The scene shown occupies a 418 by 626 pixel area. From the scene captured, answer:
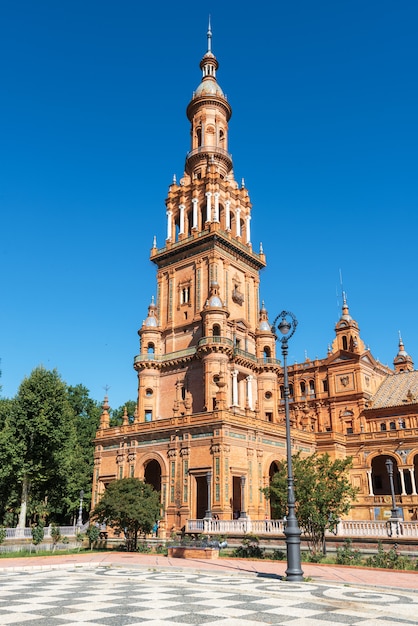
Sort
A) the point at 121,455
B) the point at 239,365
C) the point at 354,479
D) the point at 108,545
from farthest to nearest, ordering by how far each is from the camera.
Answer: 1. the point at 354,479
2. the point at 239,365
3. the point at 121,455
4. the point at 108,545

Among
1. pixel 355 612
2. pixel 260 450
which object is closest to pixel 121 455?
pixel 260 450

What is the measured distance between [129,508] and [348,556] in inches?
466

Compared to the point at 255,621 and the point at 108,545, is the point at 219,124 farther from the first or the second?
the point at 255,621

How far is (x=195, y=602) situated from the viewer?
12414mm

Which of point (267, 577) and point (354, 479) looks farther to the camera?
point (354, 479)

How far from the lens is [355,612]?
11.0 metres

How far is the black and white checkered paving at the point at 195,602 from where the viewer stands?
1022 centimetres

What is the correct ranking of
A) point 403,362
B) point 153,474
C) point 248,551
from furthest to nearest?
point 403,362 → point 153,474 → point 248,551

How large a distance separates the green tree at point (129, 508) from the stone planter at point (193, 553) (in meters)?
3.83

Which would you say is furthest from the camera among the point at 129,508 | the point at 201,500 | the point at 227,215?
the point at 227,215

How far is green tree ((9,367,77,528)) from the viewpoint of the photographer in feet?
126

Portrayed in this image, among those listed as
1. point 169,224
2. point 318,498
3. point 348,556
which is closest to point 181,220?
point 169,224

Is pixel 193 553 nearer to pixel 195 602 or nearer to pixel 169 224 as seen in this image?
pixel 195 602

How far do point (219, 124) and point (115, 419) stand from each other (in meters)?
37.0
